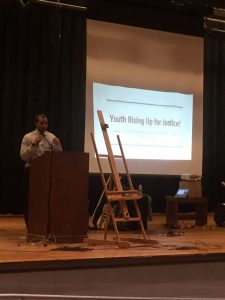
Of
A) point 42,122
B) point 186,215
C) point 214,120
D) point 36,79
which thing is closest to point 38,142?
point 42,122

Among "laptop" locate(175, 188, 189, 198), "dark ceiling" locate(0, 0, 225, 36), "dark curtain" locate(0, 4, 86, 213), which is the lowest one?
"laptop" locate(175, 188, 189, 198)

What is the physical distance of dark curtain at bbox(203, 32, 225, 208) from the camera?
7.88 m

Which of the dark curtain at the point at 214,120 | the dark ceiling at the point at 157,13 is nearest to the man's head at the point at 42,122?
the dark ceiling at the point at 157,13

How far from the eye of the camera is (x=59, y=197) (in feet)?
14.0

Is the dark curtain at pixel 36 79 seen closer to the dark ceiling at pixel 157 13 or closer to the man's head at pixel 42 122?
the dark ceiling at pixel 157 13

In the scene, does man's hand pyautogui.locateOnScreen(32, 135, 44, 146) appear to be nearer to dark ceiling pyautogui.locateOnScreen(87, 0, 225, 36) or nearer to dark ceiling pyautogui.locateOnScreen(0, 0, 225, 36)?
dark ceiling pyautogui.locateOnScreen(0, 0, 225, 36)

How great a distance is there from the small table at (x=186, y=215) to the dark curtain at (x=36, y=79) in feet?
5.47

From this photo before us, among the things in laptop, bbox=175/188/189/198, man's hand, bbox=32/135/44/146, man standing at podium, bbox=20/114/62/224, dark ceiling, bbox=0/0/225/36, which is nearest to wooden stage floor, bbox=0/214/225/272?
man standing at podium, bbox=20/114/62/224

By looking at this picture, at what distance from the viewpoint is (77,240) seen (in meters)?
4.36

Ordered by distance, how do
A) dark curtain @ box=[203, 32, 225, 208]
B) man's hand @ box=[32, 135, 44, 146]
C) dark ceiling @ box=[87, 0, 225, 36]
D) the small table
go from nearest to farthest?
man's hand @ box=[32, 135, 44, 146] → the small table → dark ceiling @ box=[87, 0, 225, 36] → dark curtain @ box=[203, 32, 225, 208]

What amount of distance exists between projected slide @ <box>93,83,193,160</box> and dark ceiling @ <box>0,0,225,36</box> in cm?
103

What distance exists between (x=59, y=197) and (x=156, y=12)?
14.0ft

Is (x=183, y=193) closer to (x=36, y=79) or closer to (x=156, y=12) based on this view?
(x=36, y=79)

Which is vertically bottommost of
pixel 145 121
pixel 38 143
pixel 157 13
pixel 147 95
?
pixel 38 143
